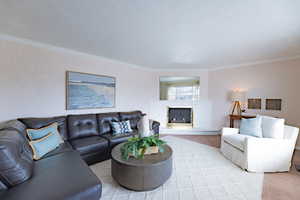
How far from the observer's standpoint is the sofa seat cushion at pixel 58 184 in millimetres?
1132

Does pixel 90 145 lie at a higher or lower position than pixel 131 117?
lower

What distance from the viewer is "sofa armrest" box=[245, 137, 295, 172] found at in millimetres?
2342

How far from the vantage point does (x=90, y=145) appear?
8.20 feet

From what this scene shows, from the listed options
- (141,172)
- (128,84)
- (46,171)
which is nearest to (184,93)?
(128,84)

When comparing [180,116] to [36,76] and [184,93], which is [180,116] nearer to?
[184,93]

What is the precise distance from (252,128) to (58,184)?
3.37 metres

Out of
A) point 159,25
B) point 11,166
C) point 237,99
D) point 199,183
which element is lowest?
point 199,183

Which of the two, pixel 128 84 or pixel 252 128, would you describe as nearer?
pixel 252 128

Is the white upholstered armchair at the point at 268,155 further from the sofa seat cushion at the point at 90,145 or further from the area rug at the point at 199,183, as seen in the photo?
the sofa seat cushion at the point at 90,145

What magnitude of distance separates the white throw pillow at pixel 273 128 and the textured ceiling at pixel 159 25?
4.91 ft

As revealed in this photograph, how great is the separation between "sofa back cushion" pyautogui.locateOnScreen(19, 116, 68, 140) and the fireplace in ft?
11.0

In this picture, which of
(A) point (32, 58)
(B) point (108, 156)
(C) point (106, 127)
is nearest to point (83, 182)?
(B) point (108, 156)

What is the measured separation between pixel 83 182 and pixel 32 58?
2.63 m

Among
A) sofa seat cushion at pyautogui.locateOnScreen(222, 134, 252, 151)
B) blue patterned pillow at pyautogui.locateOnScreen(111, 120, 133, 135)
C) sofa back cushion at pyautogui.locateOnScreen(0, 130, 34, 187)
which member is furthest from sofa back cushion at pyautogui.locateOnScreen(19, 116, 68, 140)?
sofa seat cushion at pyautogui.locateOnScreen(222, 134, 252, 151)
